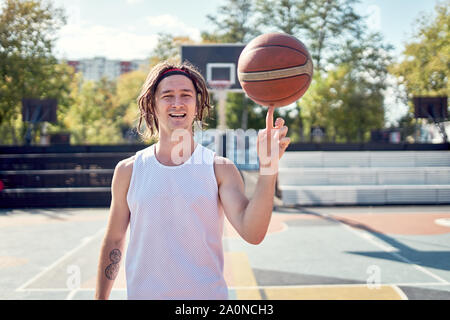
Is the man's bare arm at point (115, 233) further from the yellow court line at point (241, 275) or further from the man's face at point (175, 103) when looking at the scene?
the yellow court line at point (241, 275)

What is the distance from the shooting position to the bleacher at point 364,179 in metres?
11.7

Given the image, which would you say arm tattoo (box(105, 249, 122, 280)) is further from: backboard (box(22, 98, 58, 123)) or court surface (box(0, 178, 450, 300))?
backboard (box(22, 98, 58, 123))

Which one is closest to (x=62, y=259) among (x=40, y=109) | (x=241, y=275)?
(x=241, y=275)

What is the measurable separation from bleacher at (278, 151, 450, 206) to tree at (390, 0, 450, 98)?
33.8ft

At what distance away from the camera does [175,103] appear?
1769mm

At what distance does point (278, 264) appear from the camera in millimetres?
5645

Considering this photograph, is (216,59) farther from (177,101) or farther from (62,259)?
(177,101)

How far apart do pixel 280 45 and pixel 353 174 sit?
11.6m

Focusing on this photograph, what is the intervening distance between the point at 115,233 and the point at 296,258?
4.55 meters

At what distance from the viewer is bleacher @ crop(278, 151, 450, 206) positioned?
11.7m

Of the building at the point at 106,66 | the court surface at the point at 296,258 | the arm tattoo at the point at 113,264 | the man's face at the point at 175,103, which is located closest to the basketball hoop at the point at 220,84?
→ the court surface at the point at 296,258

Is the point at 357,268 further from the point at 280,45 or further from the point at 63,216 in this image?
the point at 63,216

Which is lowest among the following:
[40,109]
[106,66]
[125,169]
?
[125,169]

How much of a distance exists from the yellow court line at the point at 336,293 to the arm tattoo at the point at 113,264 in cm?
278
